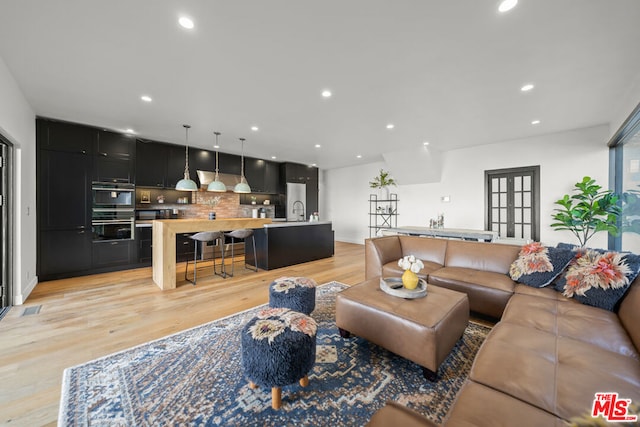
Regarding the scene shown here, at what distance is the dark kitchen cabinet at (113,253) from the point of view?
4473mm

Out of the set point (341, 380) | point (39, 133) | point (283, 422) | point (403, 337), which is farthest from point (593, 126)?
point (39, 133)

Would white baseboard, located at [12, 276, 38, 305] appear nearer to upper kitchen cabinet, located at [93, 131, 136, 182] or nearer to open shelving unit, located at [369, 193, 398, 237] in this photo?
upper kitchen cabinet, located at [93, 131, 136, 182]

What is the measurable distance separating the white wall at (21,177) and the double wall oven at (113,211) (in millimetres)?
777

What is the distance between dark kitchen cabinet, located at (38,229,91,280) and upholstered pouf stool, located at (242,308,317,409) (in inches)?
181

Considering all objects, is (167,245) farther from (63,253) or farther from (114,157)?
(114,157)

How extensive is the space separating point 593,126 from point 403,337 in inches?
225

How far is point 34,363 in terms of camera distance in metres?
1.92

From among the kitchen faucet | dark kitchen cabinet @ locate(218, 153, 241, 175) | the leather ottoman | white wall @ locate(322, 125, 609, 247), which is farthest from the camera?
the kitchen faucet

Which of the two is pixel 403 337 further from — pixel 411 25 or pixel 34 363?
pixel 34 363

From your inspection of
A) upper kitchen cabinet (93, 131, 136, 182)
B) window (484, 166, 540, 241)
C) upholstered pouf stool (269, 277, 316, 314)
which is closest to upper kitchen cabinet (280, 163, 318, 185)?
upper kitchen cabinet (93, 131, 136, 182)

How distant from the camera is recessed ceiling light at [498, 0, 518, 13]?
1754 mm

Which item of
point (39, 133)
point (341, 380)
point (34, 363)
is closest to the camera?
point (341, 380)

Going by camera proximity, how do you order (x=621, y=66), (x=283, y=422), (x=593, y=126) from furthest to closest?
(x=593, y=126), (x=621, y=66), (x=283, y=422)

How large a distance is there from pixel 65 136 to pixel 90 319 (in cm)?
337
